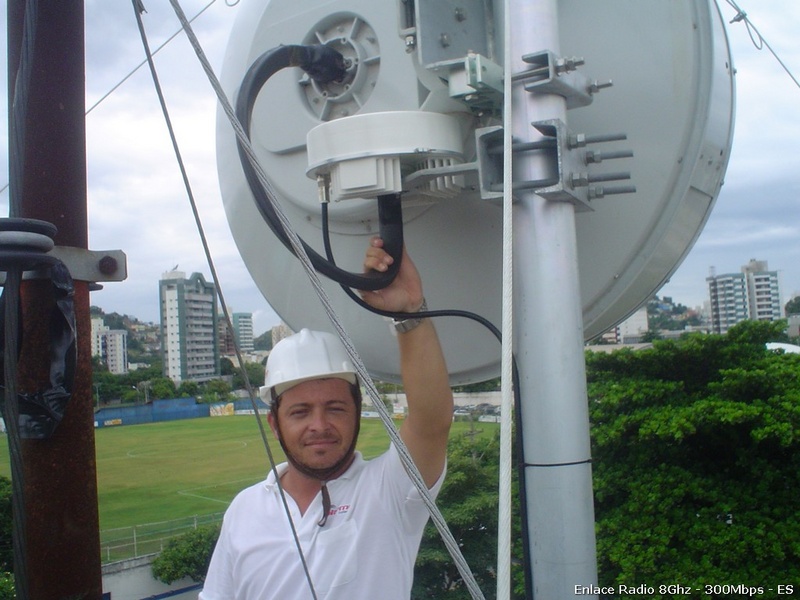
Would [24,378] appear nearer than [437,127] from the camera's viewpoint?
No

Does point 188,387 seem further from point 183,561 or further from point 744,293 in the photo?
point 744,293

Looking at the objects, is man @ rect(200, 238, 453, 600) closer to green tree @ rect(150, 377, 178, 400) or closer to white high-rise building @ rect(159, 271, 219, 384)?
white high-rise building @ rect(159, 271, 219, 384)

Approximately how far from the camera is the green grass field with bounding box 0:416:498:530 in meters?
30.8

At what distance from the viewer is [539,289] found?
46.8 inches

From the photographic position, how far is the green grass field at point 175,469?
30750 mm

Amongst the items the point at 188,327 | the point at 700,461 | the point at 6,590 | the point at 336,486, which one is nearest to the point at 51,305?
the point at 336,486

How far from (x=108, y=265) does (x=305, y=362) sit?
55cm

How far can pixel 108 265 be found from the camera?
5.87 ft

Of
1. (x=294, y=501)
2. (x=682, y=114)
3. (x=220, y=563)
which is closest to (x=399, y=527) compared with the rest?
(x=294, y=501)

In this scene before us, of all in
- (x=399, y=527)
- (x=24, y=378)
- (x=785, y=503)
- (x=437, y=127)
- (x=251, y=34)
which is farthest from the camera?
(x=785, y=503)

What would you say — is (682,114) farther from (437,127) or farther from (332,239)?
(332,239)

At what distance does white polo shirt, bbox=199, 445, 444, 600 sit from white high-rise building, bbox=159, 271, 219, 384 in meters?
2.03

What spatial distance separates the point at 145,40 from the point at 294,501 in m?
0.99

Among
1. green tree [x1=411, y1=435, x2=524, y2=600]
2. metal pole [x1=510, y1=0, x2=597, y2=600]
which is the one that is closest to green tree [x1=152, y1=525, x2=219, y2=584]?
green tree [x1=411, y1=435, x2=524, y2=600]
